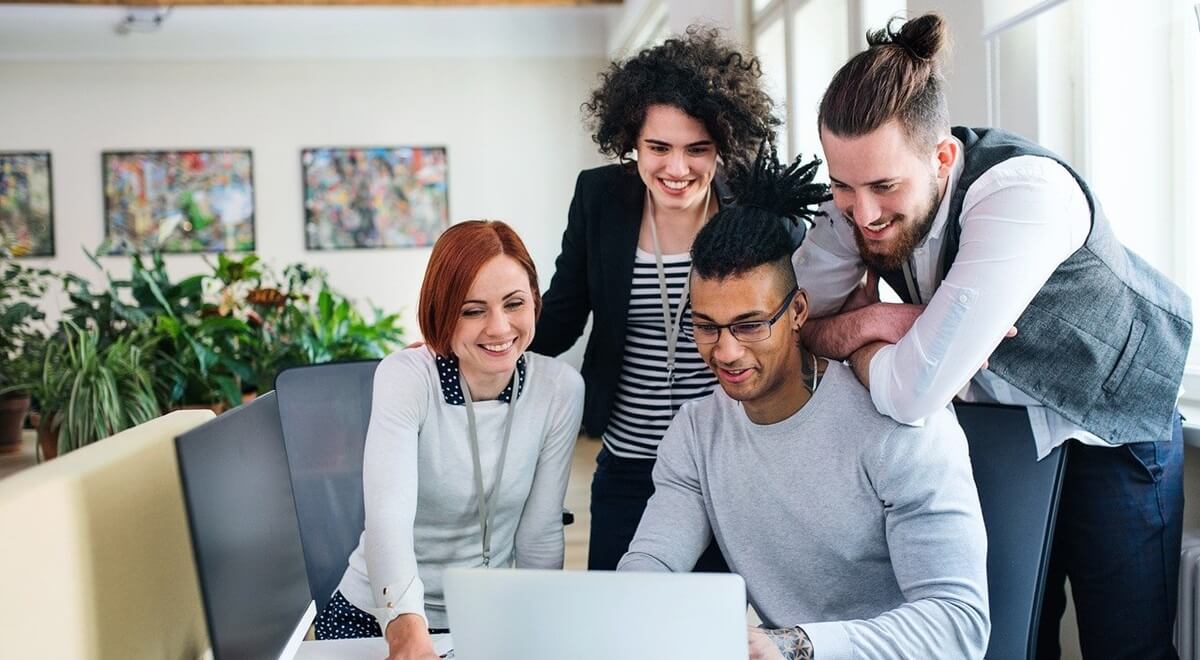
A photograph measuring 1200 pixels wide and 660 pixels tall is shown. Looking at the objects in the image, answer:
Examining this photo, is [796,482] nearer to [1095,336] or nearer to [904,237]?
[904,237]

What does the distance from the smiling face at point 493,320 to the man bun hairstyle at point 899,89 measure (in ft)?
1.85

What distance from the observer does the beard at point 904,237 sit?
1.56 meters

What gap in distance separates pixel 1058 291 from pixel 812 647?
0.63 m

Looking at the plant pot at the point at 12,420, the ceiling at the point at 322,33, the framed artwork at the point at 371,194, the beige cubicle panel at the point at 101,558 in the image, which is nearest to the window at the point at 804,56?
the beige cubicle panel at the point at 101,558

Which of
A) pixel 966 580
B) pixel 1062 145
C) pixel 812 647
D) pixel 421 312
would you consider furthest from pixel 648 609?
pixel 1062 145

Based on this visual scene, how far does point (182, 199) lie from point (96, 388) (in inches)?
194

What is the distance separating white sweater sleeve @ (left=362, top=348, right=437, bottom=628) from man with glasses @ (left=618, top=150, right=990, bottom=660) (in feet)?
1.06

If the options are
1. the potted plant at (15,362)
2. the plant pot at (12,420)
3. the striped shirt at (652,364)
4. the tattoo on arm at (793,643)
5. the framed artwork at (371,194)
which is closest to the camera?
the tattoo on arm at (793,643)

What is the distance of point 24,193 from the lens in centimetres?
848

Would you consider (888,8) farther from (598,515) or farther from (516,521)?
(516,521)

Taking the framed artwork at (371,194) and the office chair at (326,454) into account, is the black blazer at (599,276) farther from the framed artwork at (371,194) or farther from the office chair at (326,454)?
the framed artwork at (371,194)

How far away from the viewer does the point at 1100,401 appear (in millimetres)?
1624

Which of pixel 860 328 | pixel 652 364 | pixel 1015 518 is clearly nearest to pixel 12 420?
pixel 652 364

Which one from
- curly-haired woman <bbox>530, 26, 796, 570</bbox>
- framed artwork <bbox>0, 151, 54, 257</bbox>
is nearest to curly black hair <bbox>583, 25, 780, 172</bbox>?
curly-haired woman <bbox>530, 26, 796, 570</bbox>
